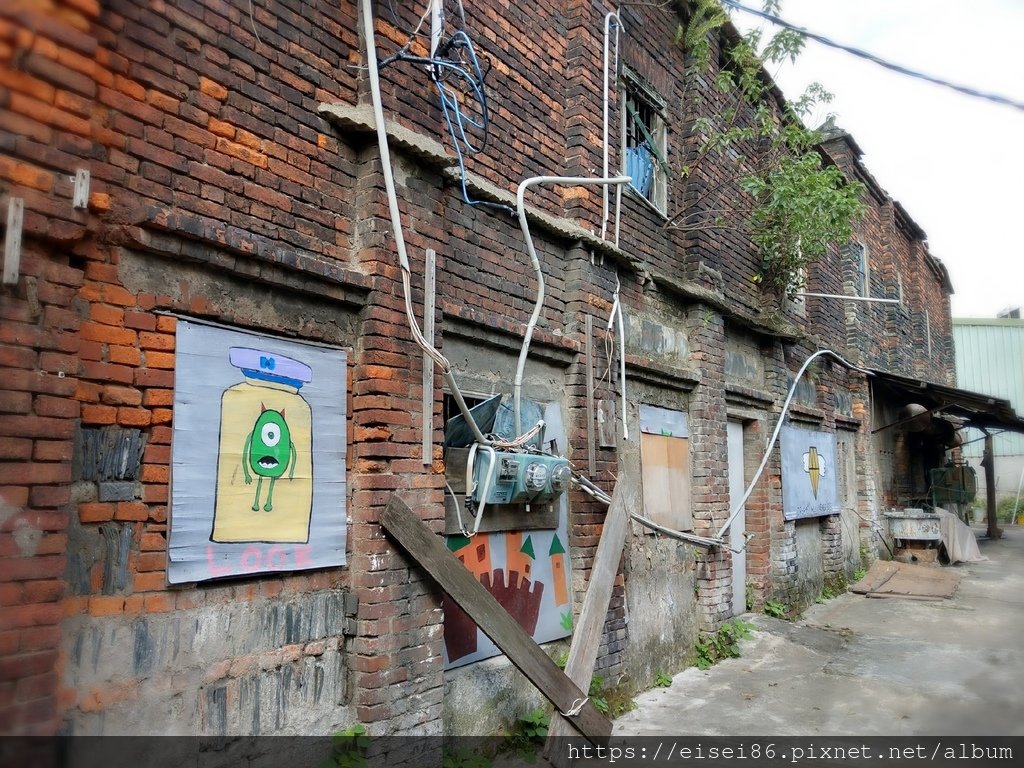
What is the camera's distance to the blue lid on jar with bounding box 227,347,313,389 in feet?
11.2

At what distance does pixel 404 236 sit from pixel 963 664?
21.2ft

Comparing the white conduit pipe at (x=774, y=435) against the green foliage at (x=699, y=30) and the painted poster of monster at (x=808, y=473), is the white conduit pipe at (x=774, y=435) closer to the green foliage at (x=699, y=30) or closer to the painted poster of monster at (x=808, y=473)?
the painted poster of monster at (x=808, y=473)

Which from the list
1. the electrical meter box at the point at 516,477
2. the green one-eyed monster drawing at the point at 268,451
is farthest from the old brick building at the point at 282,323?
the electrical meter box at the point at 516,477

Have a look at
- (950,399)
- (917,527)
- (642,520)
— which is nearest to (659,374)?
(642,520)

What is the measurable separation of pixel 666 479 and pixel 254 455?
4473 mm

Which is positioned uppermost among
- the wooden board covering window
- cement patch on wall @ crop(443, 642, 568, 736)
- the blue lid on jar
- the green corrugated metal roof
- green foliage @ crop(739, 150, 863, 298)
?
the green corrugated metal roof

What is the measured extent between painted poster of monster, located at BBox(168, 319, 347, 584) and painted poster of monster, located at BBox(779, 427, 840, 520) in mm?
7263

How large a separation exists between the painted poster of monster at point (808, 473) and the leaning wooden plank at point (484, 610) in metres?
5.83

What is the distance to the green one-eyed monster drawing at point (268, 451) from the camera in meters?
3.43

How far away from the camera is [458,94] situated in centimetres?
493

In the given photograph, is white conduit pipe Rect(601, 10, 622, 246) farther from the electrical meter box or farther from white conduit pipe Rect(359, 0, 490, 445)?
white conduit pipe Rect(359, 0, 490, 445)

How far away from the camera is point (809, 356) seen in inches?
428

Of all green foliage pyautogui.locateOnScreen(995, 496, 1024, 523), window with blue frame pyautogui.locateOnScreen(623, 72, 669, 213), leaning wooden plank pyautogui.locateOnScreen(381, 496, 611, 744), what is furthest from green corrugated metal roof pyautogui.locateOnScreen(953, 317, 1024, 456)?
leaning wooden plank pyautogui.locateOnScreen(381, 496, 611, 744)

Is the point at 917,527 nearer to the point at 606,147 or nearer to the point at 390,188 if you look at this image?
the point at 606,147
